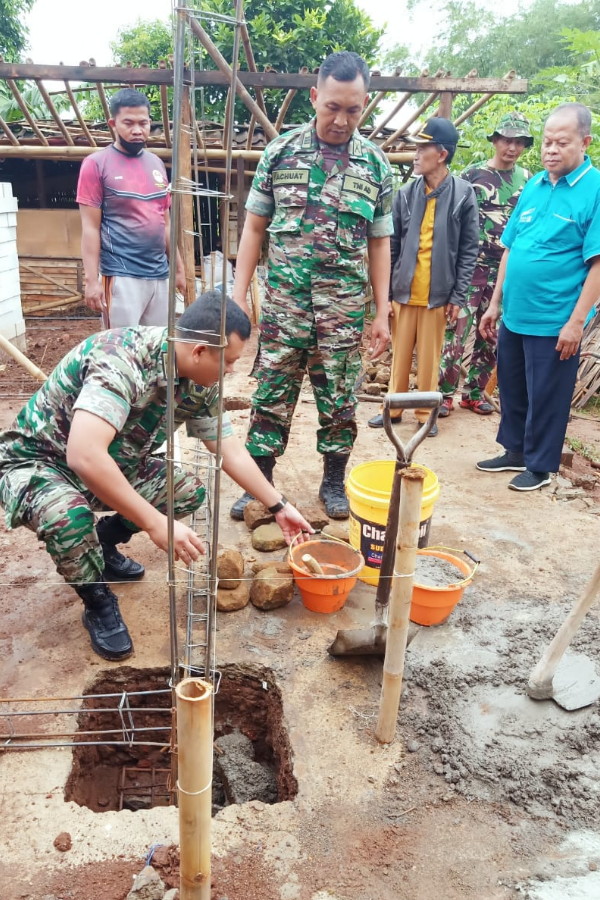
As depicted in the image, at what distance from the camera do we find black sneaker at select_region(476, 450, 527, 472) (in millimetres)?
4605

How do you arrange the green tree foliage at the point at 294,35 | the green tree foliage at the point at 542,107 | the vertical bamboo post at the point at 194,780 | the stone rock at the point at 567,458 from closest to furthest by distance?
the vertical bamboo post at the point at 194,780 < the stone rock at the point at 567,458 < the green tree foliage at the point at 542,107 < the green tree foliage at the point at 294,35

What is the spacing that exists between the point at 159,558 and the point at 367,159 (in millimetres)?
2221

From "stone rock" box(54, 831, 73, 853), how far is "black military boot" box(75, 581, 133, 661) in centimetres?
79

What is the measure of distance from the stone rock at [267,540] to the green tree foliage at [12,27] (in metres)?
16.4

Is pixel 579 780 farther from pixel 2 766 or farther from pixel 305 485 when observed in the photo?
pixel 305 485

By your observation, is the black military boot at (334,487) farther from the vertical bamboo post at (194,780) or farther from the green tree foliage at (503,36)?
the green tree foliage at (503,36)

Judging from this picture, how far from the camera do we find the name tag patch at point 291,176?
324 centimetres

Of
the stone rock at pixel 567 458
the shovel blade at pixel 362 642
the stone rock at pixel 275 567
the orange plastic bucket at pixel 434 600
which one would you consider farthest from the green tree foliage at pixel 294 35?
the shovel blade at pixel 362 642

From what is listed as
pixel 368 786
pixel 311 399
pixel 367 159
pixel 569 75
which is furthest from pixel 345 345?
pixel 569 75

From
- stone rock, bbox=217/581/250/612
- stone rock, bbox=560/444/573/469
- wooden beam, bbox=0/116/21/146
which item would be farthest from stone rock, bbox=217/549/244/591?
wooden beam, bbox=0/116/21/146

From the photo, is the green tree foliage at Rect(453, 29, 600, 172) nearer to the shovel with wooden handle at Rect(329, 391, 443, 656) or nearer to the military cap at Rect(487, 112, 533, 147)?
the military cap at Rect(487, 112, 533, 147)

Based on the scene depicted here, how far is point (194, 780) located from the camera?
1394 mm

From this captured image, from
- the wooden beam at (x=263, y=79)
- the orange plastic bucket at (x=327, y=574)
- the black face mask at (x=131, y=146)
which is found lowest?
the orange plastic bucket at (x=327, y=574)

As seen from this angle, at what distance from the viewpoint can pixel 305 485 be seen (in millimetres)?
4285
